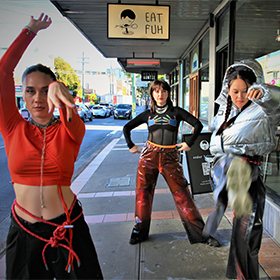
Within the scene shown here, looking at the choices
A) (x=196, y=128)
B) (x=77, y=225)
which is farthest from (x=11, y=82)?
(x=196, y=128)

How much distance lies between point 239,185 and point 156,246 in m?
1.51

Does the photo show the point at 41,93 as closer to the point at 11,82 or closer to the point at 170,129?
the point at 11,82

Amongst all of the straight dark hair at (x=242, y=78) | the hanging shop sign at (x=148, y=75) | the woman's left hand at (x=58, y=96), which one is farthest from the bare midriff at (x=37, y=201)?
the hanging shop sign at (x=148, y=75)

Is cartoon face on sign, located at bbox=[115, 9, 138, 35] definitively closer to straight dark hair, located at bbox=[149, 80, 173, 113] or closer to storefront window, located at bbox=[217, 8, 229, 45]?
storefront window, located at bbox=[217, 8, 229, 45]

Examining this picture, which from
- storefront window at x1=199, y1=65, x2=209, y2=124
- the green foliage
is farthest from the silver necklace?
the green foliage

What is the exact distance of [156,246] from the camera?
310 centimetres

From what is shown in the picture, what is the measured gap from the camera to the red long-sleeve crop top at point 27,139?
154cm

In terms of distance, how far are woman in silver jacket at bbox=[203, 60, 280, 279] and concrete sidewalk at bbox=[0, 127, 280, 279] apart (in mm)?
563

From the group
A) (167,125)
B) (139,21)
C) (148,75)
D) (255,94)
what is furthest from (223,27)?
(148,75)

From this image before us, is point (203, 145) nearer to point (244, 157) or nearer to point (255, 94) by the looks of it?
point (244, 157)

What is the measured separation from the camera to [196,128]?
3.17 meters

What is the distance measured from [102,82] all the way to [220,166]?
105155 millimetres

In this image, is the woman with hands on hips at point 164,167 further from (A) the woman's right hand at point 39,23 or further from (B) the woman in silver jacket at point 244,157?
(A) the woman's right hand at point 39,23

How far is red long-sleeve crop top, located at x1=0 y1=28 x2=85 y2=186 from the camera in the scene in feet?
5.06
